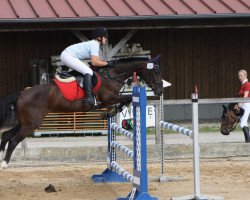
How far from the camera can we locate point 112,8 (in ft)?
73.0

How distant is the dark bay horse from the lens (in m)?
12.6

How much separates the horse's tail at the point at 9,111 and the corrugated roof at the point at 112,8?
846 cm

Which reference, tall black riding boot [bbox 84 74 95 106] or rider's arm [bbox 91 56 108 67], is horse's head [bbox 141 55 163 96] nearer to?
rider's arm [bbox 91 56 108 67]

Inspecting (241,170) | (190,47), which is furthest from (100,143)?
(190,47)

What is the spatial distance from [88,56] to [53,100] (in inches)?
37.8

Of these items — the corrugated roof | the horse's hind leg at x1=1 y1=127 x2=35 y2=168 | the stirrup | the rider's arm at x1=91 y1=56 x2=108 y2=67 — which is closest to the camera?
the horse's hind leg at x1=1 y1=127 x2=35 y2=168

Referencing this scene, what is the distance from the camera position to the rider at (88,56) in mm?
12648

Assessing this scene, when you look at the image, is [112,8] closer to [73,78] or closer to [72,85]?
[73,78]

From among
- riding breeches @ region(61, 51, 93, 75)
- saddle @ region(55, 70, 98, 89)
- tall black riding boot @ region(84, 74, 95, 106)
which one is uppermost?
riding breeches @ region(61, 51, 93, 75)

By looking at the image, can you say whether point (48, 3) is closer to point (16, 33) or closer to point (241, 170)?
point (16, 33)

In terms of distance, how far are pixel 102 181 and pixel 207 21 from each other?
9901mm

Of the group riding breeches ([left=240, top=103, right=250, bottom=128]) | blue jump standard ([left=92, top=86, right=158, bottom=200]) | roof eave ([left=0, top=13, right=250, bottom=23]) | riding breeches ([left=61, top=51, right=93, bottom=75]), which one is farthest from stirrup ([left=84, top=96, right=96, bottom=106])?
roof eave ([left=0, top=13, right=250, bottom=23])

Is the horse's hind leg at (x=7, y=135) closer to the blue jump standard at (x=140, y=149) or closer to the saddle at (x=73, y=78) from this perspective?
the saddle at (x=73, y=78)

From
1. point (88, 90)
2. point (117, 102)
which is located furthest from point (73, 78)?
point (117, 102)
